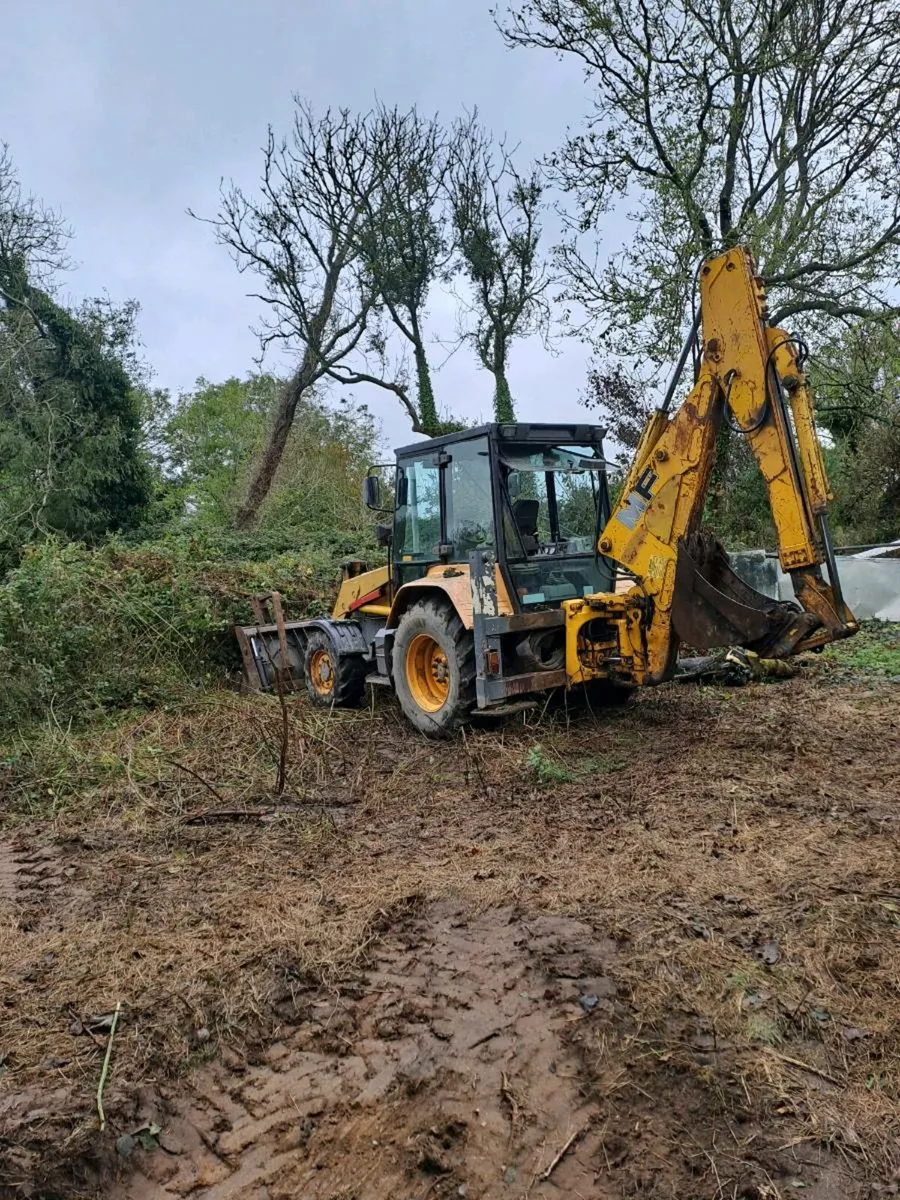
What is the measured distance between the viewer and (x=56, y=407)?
17.4 m

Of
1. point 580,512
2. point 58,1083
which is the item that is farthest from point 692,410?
point 58,1083

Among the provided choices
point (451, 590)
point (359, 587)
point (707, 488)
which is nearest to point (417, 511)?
point (451, 590)

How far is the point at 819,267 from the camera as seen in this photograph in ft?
42.5

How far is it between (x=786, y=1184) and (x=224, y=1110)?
4.91ft

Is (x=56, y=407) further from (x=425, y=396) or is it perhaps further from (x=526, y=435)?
(x=526, y=435)

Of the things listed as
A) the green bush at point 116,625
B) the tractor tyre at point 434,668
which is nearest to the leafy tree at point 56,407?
the green bush at point 116,625

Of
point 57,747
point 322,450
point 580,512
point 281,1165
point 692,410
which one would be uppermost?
A: point 322,450

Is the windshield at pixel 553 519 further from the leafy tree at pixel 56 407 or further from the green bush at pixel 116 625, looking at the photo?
the leafy tree at pixel 56 407

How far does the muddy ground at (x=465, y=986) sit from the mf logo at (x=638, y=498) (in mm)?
1822

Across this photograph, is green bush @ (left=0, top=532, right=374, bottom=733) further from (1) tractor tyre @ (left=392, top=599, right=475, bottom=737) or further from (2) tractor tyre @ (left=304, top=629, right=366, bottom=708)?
(1) tractor tyre @ (left=392, top=599, right=475, bottom=737)

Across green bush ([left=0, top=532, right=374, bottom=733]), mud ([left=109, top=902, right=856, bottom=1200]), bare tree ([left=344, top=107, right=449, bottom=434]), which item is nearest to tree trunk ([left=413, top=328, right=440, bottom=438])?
bare tree ([left=344, top=107, right=449, bottom=434])

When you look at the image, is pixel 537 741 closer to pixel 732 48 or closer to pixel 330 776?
pixel 330 776

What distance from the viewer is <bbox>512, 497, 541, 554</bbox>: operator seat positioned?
6453 mm

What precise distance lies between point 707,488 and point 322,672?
414cm
